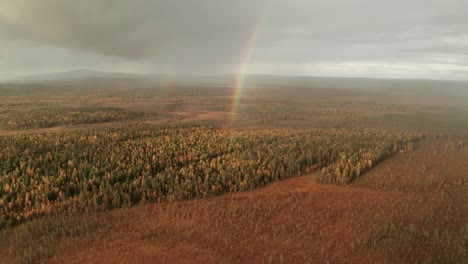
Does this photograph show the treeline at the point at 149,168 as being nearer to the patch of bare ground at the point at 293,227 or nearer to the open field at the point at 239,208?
the open field at the point at 239,208

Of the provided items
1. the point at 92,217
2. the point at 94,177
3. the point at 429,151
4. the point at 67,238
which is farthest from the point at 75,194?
the point at 429,151

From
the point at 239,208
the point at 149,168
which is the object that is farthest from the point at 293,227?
the point at 149,168

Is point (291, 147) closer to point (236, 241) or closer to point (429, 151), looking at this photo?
point (429, 151)

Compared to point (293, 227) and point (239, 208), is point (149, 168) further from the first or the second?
point (293, 227)

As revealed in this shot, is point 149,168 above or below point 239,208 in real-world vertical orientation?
above

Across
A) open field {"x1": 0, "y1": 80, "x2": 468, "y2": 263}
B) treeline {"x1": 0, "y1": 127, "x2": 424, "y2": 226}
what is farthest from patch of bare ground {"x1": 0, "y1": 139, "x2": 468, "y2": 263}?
treeline {"x1": 0, "y1": 127, "x2": 424, "y2": 226}

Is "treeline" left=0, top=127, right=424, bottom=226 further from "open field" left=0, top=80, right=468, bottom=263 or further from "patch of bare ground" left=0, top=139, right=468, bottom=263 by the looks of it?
"patch of bare ground" left=0, top=139, right=468, bottom=263

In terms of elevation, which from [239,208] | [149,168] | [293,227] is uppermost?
[149,168]
